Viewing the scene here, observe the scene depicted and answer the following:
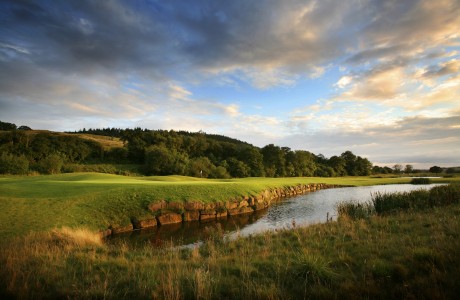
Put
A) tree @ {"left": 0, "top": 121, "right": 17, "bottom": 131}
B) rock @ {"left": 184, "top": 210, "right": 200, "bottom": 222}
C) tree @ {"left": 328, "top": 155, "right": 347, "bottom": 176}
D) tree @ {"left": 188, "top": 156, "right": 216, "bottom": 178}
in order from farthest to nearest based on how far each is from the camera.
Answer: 1. tree @ {"left": 328, "top": 155, "right": 347, "bottom": 176}
2. tree @ {"left": 0, "top": 121, "right": 17, "bottom": 131}
3. tree @ {"left": 188, "top": 156, "right": 216, "bottom": 178}
4. rock @ {"left": 184, "top": 210, "right": 200, "bottom": 222}

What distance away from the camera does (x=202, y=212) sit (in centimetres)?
2556

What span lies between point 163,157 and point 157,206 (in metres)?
46.5

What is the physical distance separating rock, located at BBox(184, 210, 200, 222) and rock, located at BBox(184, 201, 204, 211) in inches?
15.1

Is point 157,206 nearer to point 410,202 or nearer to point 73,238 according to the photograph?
point 73,238

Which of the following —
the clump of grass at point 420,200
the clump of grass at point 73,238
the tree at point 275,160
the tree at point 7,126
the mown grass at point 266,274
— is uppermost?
the tree at point 7,126

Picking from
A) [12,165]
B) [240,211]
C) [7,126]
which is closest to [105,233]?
[240,211]

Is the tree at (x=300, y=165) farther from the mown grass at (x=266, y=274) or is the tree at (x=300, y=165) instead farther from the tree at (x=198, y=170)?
the mown grass at (x=266, y=274)

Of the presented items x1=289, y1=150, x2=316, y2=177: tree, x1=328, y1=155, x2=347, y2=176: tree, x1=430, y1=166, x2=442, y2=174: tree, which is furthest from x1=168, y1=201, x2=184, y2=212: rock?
x1=430, y1=166, x2=442, y2=174: tree

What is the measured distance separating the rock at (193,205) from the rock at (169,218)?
4.09ft

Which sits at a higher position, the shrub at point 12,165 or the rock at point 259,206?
the shrub at point 12,165

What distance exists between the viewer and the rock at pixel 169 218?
2275 centimetres

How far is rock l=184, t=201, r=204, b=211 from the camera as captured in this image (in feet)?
82.1

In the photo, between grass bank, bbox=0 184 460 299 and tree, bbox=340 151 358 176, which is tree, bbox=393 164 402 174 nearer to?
tree, bbox=340 151 358 176

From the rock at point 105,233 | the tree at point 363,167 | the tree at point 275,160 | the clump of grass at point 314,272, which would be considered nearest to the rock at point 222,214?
the rock at point 105,233
